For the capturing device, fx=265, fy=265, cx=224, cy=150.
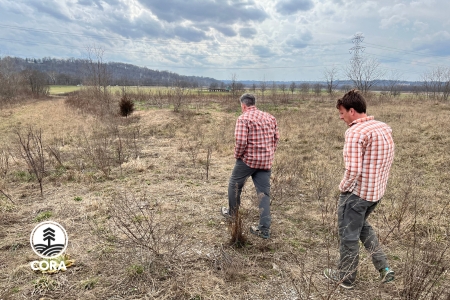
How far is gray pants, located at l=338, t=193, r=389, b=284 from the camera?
220 centimetres

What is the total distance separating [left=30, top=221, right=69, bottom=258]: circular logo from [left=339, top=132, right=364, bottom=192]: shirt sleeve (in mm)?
2490

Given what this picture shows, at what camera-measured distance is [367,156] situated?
2.10m

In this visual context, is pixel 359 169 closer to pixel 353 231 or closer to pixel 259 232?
pixel 353 231

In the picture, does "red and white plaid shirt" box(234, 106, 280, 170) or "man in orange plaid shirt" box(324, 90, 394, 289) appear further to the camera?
"red and white plaid shirt" box(234, 106, 280, 170)

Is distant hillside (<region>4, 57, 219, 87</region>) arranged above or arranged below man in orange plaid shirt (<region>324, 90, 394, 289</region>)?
above

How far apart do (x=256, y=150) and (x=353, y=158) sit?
49.5 inches

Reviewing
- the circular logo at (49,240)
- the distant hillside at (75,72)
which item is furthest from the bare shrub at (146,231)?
the distant hillside at (75,72)

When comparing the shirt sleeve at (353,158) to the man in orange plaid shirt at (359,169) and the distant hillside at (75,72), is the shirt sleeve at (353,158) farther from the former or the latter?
the distant hillside at (75,72)

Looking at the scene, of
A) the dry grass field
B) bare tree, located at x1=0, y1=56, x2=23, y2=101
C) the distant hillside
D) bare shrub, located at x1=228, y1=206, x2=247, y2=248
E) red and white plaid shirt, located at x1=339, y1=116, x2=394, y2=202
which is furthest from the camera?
the distant hillside

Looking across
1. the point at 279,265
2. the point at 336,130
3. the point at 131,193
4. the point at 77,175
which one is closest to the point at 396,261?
the point at 279,265

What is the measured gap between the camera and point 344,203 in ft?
7.39

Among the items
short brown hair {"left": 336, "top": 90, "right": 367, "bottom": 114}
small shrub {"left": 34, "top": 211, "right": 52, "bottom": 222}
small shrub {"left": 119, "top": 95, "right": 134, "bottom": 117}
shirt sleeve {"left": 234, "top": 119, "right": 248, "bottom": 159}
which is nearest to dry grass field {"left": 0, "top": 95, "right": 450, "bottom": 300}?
small shrub {"left": 34, "top": 211, "right": 52, "bottom": 222}

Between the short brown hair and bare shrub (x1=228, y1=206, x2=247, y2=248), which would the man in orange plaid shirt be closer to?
the short brown hair

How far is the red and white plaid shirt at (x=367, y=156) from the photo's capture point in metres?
2.07
